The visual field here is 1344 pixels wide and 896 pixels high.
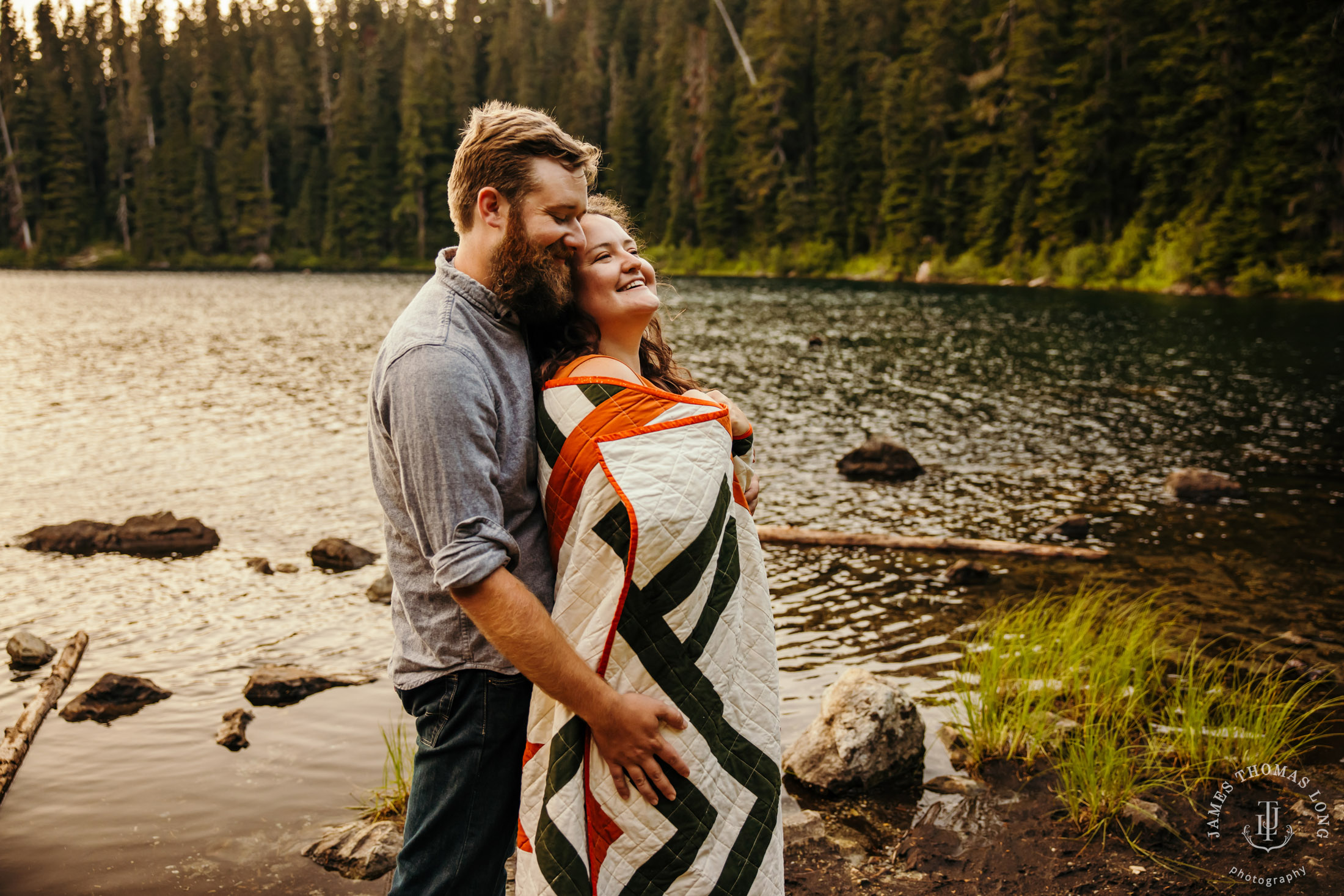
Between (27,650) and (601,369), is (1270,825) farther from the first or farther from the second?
(27,650)

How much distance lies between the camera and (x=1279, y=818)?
426 centimetres

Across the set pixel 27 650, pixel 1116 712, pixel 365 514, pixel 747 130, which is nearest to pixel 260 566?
pixel 365 514

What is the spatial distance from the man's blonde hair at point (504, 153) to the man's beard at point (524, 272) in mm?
70

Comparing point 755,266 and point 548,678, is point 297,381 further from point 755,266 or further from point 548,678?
point 755,266

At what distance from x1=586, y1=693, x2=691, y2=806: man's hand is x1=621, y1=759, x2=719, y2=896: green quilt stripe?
2 centimetres

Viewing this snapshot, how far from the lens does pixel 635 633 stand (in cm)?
209

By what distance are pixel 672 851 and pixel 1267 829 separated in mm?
3407

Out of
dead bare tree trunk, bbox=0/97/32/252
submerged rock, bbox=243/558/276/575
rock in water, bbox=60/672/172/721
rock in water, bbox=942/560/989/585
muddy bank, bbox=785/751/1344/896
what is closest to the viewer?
muddy bank, bbox=785/751/1344/896

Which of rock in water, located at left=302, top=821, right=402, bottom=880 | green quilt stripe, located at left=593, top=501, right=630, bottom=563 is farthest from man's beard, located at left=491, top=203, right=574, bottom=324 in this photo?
rock in water, located at left=302, top=821, right=402, bottom=880

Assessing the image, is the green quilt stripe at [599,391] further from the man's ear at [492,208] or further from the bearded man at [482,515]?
the man's ear at [492,208]

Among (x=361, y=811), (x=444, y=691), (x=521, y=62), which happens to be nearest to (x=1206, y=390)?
(x=361, y=811)

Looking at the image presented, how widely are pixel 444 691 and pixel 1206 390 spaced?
2123 cm

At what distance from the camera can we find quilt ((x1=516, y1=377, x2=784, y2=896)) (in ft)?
6.79

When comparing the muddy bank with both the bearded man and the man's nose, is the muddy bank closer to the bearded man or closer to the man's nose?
the bearded man
